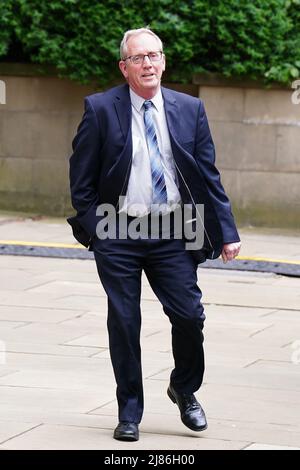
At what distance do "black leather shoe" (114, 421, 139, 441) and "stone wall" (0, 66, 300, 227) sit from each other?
7.08 m

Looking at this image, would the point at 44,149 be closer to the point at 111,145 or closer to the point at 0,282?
the point at 0,282

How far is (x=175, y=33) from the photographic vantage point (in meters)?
12.5

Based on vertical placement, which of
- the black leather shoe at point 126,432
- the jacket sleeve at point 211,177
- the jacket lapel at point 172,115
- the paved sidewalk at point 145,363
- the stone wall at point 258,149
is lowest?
the paved sidewalk at point 145,363

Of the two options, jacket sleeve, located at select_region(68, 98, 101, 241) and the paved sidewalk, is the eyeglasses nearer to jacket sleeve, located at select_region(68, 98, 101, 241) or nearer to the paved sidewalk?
jacket sleeve, located at select_region(68, 98, 101, 241)

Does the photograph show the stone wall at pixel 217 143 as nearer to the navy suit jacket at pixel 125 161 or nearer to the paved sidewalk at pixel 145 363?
the paved sidewalk at pixel 145 363

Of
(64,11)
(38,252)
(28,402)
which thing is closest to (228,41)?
(64,11)

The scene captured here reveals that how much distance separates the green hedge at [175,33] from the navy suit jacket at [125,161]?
6613 mm

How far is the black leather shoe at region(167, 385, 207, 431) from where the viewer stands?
5.77 meters

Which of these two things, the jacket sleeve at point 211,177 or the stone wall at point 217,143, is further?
the stone wall at point 217,143

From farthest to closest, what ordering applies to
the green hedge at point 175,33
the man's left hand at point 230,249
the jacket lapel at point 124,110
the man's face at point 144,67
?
the green hedge at point 175,33 → the man's left hand at point 230,249 → the jacket lapel at point 124,110 → the man's face at point 144,67

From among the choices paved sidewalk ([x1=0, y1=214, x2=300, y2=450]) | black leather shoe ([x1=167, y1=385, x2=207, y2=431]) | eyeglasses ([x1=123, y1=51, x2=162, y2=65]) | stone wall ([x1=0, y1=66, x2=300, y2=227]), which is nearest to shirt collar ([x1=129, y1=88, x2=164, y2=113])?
eyeglasses ([x1=123, y1=51, x2=162, y2=65])

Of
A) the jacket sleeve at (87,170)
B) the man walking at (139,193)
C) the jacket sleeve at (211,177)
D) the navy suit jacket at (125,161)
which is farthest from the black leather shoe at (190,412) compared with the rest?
the jacket sleeve at (87,170)

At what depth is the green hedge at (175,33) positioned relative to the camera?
1238cm

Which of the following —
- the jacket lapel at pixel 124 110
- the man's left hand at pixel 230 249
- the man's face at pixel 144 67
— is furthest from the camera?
the man's left hand at pixel 230 249
